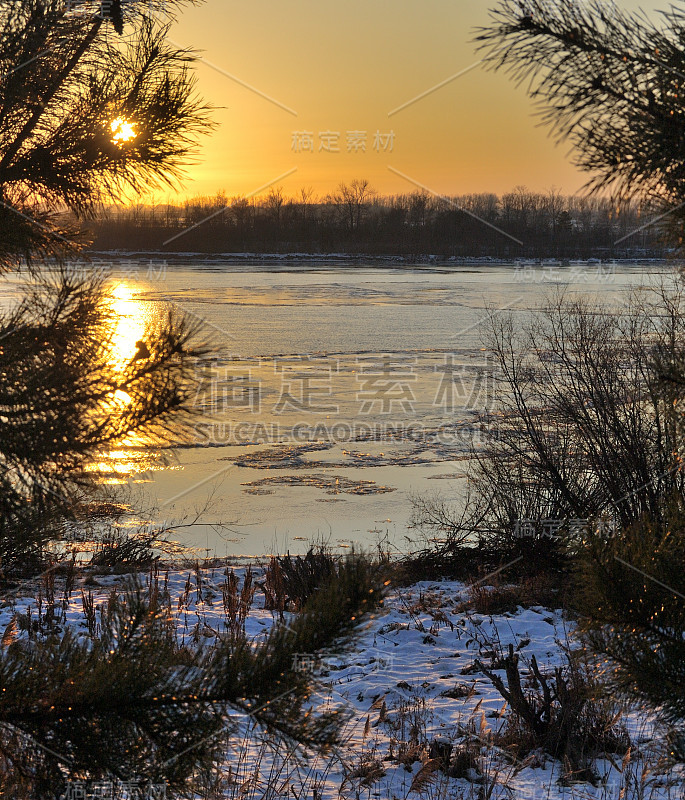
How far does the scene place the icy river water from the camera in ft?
34.1

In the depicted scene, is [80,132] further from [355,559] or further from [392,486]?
[392,486]

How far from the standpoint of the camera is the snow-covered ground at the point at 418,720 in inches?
171

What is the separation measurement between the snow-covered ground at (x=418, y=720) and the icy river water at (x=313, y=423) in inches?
59.7

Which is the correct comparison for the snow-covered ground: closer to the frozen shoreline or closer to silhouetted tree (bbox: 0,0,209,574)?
silhouetted tree (bbox: 0,0,209,574)

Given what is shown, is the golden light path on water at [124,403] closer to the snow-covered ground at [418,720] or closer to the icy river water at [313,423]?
the icy river water at [313,423]

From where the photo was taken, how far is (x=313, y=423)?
15.8 m

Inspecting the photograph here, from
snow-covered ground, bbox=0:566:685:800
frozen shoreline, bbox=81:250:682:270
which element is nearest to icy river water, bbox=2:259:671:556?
snow-covered ground, bbox=0:566:685:800

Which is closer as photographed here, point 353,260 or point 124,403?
point 124,403

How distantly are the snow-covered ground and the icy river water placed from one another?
152 centimetres

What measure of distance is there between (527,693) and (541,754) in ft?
2.38

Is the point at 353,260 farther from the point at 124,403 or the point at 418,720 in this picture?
the point at 124,403

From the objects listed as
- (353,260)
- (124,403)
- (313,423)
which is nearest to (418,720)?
(124,403)

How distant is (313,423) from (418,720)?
35.7 ft

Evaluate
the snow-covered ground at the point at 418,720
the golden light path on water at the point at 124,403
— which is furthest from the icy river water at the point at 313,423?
the snow-covered ground at the point at 418,720
